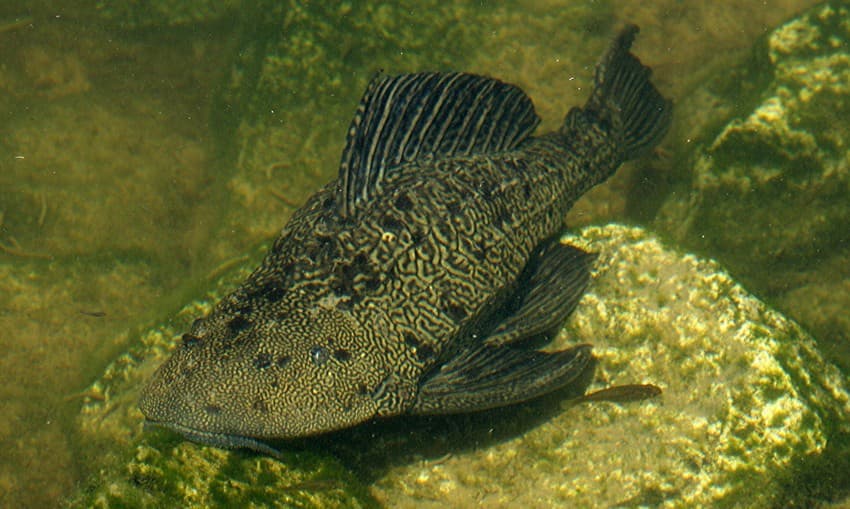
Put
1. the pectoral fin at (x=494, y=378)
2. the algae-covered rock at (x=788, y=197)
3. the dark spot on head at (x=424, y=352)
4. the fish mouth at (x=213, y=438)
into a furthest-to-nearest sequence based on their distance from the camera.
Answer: the algae-covered rock at (x=788, y=197), the dark spot on head at (x=424, y=352), the pectoral fin at (x=494, y=378), the fish mouth at (x=213, y=438)

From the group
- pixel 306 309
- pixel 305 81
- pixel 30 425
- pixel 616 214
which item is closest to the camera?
pixel 306 309

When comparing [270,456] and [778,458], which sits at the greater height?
[778,458]

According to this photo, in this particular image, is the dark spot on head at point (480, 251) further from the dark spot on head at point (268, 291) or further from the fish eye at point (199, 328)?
the fish eye at point (199, 328)

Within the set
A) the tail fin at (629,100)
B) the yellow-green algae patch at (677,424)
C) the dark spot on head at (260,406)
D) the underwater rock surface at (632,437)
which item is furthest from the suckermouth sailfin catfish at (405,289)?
the tail fin at (629,100)

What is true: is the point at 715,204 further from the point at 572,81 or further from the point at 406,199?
the point at 406,199

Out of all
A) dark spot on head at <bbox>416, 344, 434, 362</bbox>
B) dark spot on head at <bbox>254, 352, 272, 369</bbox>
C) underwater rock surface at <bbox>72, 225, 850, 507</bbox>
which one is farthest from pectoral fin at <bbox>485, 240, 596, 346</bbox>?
dark spot on head at <bbox>254, 352, 272, 369</bbox>

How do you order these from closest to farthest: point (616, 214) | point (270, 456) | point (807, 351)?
point (270, 456) → point (807, 351) → point (616, 214)

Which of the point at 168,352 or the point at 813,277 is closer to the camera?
the point at 168,352

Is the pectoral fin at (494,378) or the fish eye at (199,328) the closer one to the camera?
the fish eye at (199,328)

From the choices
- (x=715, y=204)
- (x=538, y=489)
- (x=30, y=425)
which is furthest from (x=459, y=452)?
(x=30, y=425)
